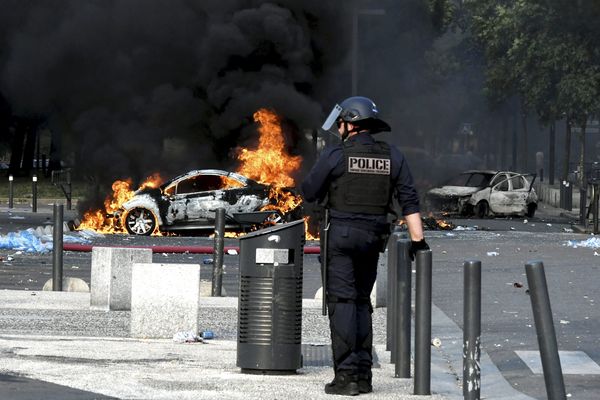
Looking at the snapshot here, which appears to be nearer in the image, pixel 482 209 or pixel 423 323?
pixel 423 323

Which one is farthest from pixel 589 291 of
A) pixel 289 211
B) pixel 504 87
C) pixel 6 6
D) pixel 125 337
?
pixel 504 87

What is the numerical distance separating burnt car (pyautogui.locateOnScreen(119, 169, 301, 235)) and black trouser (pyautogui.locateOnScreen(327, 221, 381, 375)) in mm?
20378

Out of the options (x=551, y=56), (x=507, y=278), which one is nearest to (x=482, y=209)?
(x=551, y=56)

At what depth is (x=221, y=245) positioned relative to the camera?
16.9 meters

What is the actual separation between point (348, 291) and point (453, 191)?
32162 millimetres

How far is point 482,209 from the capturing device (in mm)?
41812

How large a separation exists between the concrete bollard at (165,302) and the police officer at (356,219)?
2888 mm

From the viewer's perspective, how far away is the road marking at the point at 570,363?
11.4 meters

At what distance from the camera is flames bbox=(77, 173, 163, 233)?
31703 mm

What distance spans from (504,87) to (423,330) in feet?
167

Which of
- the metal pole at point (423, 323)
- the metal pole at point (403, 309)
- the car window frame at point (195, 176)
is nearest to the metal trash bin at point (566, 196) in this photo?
the car window frame at point (195, 176)

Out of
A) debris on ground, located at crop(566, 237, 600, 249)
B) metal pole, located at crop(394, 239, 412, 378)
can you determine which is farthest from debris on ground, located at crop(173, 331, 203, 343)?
debris on ground, located at crop(566, 237, 600, 249)

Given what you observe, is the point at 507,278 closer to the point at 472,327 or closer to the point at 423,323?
the point at 423,323

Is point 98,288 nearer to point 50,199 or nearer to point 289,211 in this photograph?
point 289,211
